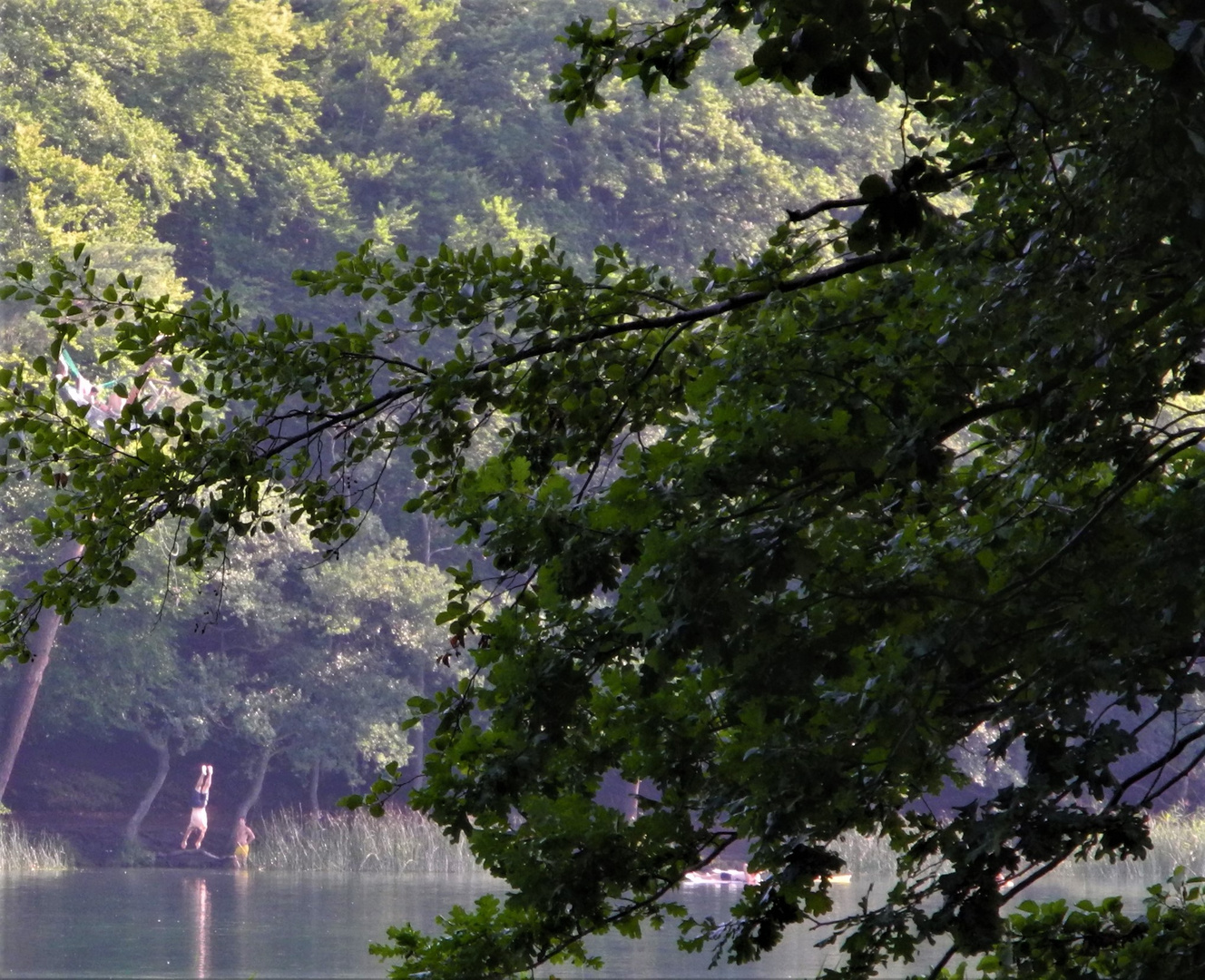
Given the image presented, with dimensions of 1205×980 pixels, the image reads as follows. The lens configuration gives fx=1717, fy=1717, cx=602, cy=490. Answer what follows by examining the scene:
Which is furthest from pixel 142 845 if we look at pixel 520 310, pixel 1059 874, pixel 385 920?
pixel 520 310

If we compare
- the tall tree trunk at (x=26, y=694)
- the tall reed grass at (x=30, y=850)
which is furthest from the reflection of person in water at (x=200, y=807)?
the tall tree trunk at (x=26, y=694)

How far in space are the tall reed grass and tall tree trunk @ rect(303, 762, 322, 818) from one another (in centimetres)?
367

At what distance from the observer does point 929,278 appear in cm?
290

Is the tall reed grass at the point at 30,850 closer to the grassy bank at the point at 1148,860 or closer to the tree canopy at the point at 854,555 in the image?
the grassy bank at the point at 1148,860

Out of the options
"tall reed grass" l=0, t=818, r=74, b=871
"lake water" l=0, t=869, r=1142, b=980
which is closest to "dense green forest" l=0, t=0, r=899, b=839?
"tall reed grass" l=0, t=818, r=74, b=871

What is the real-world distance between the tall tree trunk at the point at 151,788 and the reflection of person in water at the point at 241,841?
136cm

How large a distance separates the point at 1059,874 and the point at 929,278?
22606 millimetres

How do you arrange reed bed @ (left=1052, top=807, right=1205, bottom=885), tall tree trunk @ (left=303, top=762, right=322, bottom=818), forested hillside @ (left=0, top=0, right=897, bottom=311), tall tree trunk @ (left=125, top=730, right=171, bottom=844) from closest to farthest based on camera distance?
reed bed @ (left=1052, top=807, right=1205, bottom=885)
tall tree trunk @ (left=125, top=730, right=171, bottom=844)
tall tree trunk @ (left=303, top=762, right=322, bottom=818)
forested hillside @ (left=0, top=0, right=897, bottom=311)

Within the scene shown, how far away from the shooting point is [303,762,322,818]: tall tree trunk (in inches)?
1046

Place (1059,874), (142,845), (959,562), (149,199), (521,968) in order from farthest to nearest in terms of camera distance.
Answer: (149,199), (142,845), (1059,874), (521,968), (959,562)

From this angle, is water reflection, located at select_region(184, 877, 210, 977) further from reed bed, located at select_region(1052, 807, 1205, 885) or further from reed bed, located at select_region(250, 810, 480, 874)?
reed bed, located at select_region(1052, 807, 1205, 885)

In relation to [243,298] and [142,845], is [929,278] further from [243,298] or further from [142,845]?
[243,298]

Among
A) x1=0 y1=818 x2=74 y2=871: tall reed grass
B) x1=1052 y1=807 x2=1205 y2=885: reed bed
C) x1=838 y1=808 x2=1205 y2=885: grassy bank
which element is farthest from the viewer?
x1=0 y1=818 x2=74 y2=871: tall reed grass

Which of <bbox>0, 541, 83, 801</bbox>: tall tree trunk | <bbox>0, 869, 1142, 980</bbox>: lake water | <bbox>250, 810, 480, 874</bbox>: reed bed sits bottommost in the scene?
<bbox>0, 869, 1142, 980</bbox>: lake water
